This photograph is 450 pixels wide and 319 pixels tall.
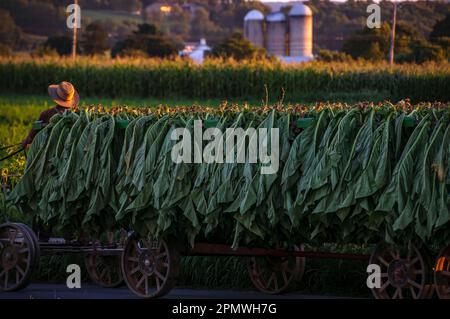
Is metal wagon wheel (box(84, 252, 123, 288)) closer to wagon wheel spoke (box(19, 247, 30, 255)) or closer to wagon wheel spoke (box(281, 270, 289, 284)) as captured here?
wagon wheel spoke (box(19, 247, 30, 255))

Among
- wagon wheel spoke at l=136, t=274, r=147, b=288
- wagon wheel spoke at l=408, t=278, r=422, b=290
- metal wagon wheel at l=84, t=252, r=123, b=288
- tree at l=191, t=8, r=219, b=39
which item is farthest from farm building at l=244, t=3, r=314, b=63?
wagon wheel spoke at l=408, t=278, r=422, b=290

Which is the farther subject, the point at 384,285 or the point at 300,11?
the point at 300,11

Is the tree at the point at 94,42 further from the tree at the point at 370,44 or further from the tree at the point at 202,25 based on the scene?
the tree at the point at 202,25

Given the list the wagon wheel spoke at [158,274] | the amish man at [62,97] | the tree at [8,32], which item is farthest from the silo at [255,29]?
the wagon wheel spoke at [158,274]

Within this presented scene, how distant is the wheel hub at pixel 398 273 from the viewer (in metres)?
10.5

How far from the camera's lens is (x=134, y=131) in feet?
38.7

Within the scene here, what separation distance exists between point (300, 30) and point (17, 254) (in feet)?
313

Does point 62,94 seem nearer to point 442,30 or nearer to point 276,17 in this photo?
point 442,30

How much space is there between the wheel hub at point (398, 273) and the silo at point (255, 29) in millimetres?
102709

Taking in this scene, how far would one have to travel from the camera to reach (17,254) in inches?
503

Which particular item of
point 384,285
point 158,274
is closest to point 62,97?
point 158,274

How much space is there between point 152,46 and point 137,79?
4471cm
